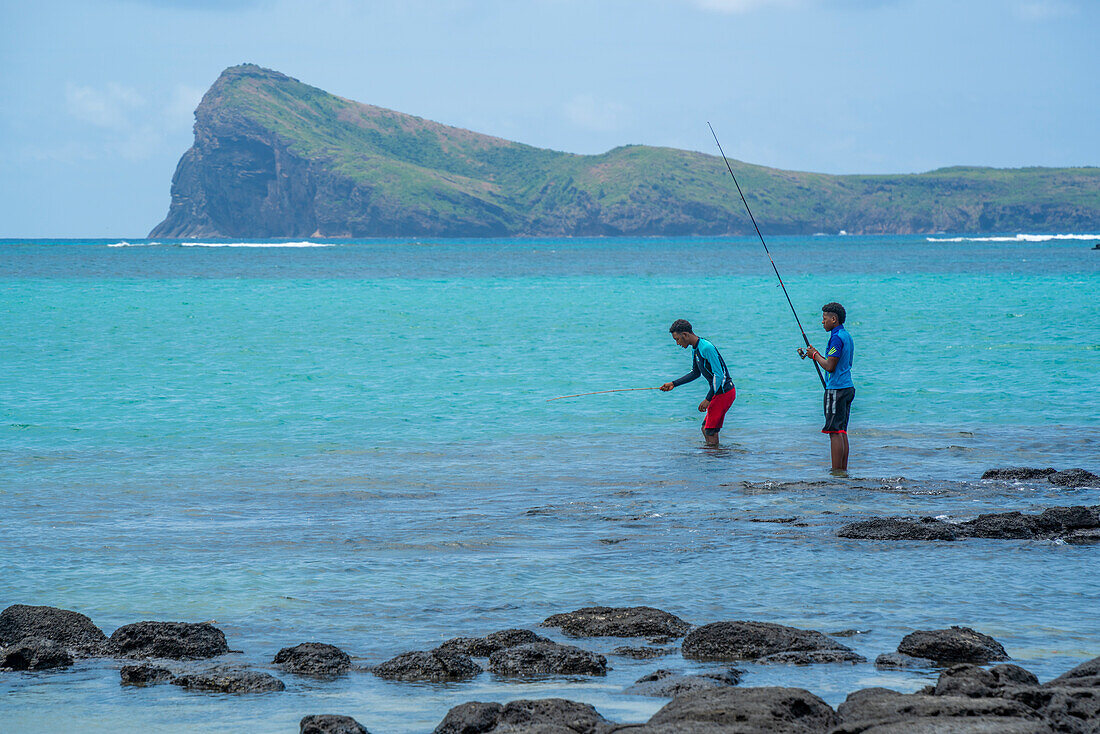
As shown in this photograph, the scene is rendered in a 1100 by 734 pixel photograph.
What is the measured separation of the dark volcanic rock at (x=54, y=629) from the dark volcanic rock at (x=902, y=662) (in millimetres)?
4530

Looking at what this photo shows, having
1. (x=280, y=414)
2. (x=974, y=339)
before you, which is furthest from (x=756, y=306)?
(x=280, y=414)

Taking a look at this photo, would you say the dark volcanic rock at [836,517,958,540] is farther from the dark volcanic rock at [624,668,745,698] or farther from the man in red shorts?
the man in red shorts

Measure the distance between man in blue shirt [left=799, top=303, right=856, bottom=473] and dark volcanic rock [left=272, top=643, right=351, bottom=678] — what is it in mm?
6316

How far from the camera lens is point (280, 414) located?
1969 cm

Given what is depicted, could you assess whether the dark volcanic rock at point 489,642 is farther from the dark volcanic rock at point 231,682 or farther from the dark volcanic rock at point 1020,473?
the dark volcanic rock at point 1020,473

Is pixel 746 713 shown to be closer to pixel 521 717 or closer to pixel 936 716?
pixel 936 716

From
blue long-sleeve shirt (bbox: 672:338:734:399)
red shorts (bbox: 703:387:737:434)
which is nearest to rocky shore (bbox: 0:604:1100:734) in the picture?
blue long-sleeve shirt (bbox: 672:338:734:399)

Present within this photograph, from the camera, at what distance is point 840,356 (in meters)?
11.9

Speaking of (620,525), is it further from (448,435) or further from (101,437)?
(101,437)

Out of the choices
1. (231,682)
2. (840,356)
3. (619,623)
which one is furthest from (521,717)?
(840,356)

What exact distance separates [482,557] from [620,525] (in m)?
1.67

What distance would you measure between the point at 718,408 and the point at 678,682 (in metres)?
8.85

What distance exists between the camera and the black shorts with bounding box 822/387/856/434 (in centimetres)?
1219

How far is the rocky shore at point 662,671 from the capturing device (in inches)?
194
